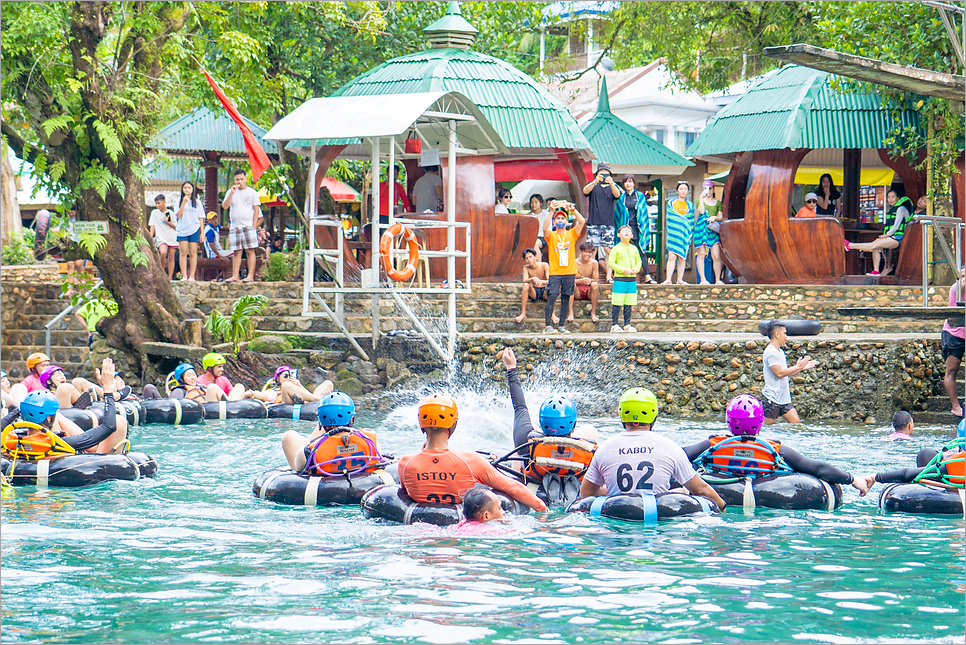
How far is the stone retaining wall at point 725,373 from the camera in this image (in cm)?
1691

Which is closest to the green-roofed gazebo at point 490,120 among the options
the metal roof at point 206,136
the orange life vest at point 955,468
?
the metal roof at point 206,136

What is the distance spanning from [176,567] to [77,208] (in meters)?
12.8

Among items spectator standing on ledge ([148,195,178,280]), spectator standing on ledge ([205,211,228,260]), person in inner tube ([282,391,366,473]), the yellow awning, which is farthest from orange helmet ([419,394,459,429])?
the yellow awning

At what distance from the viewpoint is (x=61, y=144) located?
18953mm

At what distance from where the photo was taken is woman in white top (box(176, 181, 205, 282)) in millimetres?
22250

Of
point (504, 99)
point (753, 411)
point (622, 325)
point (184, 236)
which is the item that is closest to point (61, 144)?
point (184, 236)

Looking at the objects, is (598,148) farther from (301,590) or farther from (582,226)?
(301,590)

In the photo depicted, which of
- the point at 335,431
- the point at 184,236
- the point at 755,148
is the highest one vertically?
the point at 755,148

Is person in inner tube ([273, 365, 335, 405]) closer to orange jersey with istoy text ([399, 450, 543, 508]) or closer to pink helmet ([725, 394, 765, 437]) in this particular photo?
orange jersey with istoy text ([399, 450, 543, 508])

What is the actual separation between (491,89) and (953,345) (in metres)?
10.2

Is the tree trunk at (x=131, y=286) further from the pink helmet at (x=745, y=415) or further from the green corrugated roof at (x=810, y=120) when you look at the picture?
the pink helmet at (x=745, y=415)

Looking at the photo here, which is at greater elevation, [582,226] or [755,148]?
[755,148]

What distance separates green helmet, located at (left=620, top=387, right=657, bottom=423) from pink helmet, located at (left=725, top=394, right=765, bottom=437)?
712mm

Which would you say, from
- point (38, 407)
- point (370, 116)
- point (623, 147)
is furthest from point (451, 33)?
point (38, 407)
